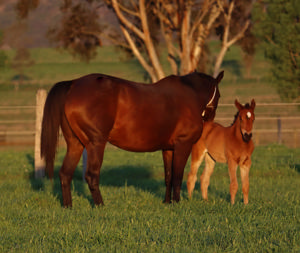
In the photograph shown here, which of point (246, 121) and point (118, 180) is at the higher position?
point (246, 121)

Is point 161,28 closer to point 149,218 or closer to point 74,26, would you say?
point 74,26

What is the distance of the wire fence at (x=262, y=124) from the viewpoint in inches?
881

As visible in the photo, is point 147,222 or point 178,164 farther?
point 178,164

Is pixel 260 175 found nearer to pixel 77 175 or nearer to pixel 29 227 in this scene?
pixel 77 175

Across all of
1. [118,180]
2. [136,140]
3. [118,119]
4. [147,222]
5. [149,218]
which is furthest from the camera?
[118,180]

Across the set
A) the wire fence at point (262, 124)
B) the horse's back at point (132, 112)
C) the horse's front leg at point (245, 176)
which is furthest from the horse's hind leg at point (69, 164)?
the wire fence at point (262, 124)

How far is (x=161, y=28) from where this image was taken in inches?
948

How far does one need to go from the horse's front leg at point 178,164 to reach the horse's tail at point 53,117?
186 centimetres

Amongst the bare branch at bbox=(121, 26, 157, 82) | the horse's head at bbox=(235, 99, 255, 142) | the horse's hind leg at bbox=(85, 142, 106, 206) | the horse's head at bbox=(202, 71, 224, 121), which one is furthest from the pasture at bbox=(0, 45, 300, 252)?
the bare branch at bbox=(121, 26, 157, 82)

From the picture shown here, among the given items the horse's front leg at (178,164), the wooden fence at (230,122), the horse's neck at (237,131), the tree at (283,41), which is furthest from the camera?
the tree at (283,41)

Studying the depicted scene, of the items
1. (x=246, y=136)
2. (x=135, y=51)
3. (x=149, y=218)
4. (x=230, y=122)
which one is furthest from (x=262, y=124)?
(x=149, y=218)

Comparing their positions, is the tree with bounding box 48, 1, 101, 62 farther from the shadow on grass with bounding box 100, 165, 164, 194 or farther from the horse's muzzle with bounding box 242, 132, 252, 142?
the horse's muzzle with bounding box 242, 132, 252, 142

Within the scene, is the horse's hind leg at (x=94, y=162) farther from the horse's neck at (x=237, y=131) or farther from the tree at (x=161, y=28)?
the tree at (x=161, y=28)

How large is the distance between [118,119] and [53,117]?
95 cm
